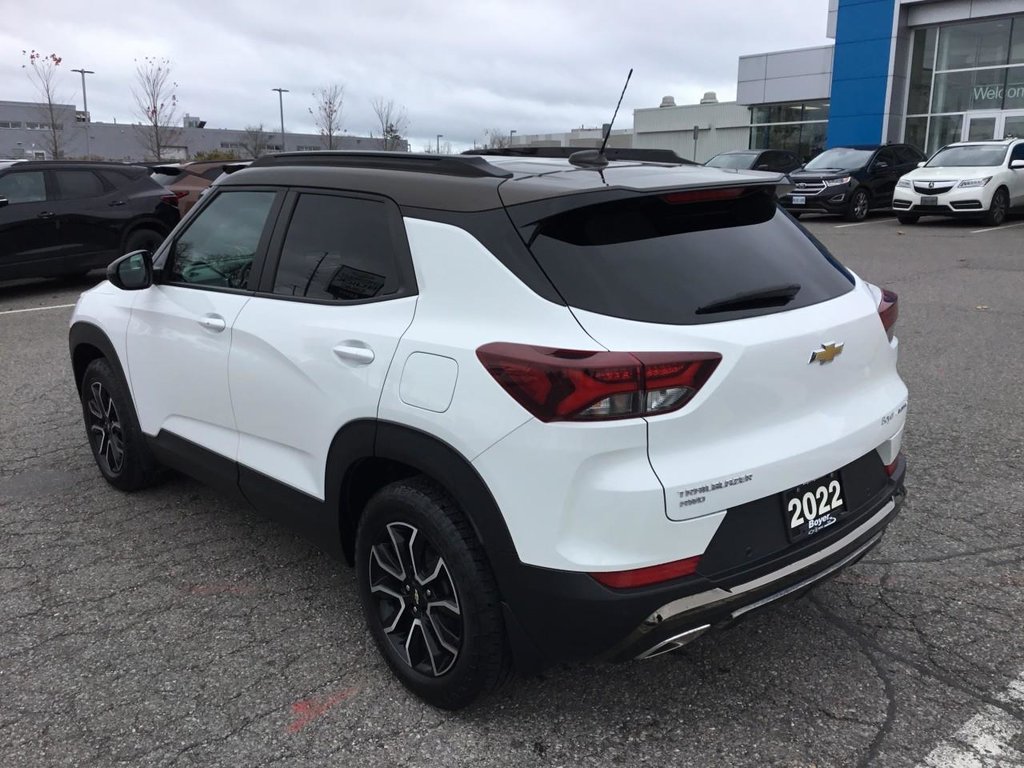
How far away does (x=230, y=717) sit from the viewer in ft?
9.26

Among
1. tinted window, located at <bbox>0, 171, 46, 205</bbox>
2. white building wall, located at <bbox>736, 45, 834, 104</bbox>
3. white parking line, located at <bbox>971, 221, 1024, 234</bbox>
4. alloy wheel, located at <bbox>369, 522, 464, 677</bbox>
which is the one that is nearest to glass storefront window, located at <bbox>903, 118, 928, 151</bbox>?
white building wall, located at <bbox>736, 45, 834, 104</bbox>

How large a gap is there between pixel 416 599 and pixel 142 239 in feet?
34.8

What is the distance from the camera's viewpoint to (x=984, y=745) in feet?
8.52

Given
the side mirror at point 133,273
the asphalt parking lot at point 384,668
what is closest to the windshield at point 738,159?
the asphalt parking lot at point 384,668

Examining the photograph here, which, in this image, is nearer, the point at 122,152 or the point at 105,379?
the point at 105,379

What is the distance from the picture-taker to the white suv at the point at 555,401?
235 cm

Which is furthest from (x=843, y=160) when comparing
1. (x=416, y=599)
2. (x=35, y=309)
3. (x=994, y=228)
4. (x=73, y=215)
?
(x=416, y=599)

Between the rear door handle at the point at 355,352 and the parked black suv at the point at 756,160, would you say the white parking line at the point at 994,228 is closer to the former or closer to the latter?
the parked black suv at the point at 756,160

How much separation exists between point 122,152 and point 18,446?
5836 cm

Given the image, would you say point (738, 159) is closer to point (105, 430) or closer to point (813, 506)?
point (105, 430)

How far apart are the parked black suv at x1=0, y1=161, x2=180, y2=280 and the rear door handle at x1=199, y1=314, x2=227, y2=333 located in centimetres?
860

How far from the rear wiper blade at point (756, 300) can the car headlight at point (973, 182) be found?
16.5m

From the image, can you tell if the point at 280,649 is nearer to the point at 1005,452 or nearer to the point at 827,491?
the point at 827,491

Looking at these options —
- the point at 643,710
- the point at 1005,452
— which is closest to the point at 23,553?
the point at 643,710
